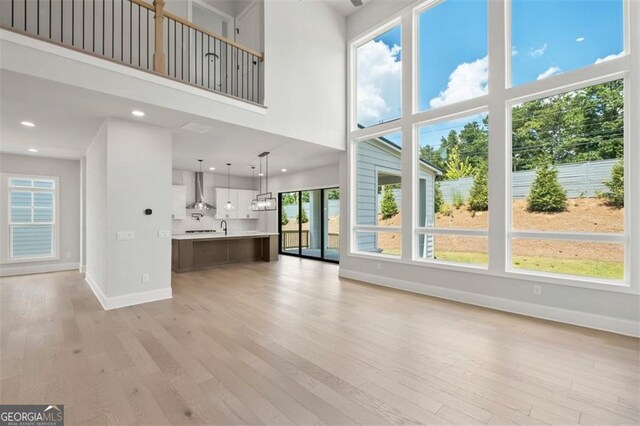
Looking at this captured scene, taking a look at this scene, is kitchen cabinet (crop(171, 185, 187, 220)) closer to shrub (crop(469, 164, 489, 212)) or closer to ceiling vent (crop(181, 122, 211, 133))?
ceiling vent (crop(181, 122, 211, 133))

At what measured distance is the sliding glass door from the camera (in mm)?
8352

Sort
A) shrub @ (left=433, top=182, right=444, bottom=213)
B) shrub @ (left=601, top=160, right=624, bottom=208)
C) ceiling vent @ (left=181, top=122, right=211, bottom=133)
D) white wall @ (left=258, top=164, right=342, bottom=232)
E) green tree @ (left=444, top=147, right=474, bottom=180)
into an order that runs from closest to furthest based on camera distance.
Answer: shrub @ (left=601, top=160, right=624, bottom=208), ceiling vent @ (left=181, top=122, right=211, bottom=133), green tree @ (left=444, top=147, right=474, bottom=180), shrub @ (left=433, top=182, right=444, bottom=213), white wall @ (left=258, top=164, right=342, bottom=232)

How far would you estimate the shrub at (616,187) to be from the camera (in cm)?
335

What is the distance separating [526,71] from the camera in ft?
13.0

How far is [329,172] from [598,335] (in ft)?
20.4

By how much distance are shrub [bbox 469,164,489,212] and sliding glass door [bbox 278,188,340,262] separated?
12.5ft

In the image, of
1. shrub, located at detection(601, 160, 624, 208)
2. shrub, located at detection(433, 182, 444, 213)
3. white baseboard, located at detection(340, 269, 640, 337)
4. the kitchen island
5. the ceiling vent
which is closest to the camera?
white baseboard, located at detection(340, 269, 640, 337)

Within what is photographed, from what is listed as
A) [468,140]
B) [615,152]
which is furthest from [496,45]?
[615,152]

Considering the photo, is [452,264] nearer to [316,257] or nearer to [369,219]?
[369,219]

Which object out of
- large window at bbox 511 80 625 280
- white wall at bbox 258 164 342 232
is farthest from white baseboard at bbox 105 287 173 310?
large window at bbox 511 80 625 280

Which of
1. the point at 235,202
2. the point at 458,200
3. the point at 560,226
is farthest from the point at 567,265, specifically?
the point at 235,202

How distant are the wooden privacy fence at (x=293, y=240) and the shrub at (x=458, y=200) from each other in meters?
5.24

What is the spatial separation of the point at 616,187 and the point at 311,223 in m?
6.79

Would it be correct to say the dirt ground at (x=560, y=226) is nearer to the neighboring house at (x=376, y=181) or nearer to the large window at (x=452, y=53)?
the neighboring house at (x=376, y=181)
